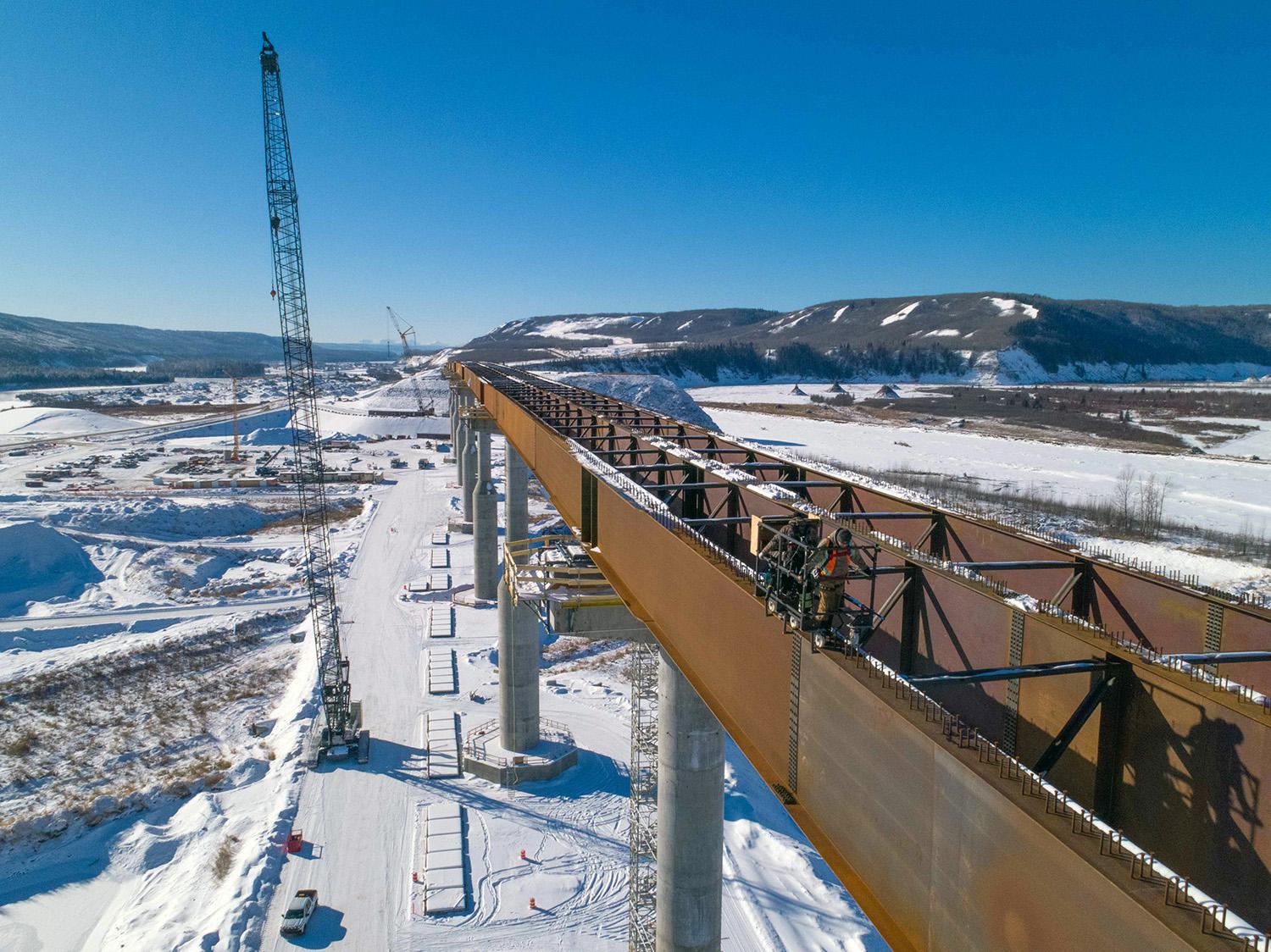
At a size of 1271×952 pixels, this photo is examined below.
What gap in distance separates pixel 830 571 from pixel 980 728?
3474mm

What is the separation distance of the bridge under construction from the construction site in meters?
0.03

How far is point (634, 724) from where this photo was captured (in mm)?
17562

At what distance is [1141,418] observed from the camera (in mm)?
115062

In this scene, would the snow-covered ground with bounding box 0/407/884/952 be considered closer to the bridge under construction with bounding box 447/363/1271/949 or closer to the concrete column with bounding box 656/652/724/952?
the concrete column with bounding box 656/652/724/952

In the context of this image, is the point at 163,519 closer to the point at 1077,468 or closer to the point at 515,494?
the point at 515,494

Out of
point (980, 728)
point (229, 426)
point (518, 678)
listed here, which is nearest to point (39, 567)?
point (518, 678)

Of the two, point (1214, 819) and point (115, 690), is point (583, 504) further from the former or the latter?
A: point (115, 690)

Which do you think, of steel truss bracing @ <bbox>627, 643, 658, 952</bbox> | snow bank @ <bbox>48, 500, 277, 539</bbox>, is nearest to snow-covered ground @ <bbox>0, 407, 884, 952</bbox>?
steel truss bracing @ <bbox>627, 643, 658, 952</bbox>

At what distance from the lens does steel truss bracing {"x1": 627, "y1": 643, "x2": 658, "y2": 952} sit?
16391 mm

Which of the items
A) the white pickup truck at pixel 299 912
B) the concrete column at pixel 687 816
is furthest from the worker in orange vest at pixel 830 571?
the white pickup truck at pixel 299 912

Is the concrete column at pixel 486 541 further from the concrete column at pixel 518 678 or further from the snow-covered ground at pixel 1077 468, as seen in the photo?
the snow-covered ground at pixel 1077 468

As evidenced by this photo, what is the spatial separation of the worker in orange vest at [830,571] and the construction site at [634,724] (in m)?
0.04

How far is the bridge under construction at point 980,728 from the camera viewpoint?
3.94 m

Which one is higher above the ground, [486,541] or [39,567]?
[486,541]
